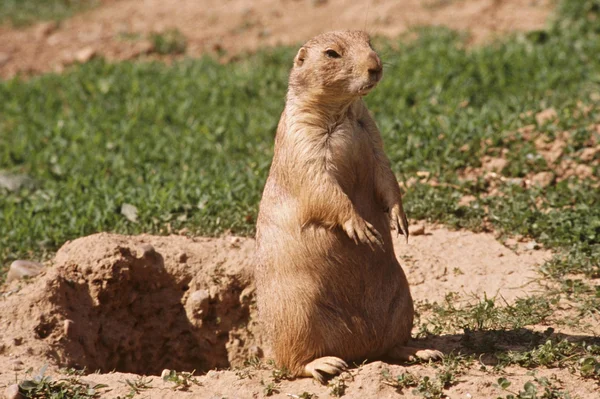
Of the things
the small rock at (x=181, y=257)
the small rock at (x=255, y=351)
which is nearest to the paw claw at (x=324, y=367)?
the small rock at (x=255, y=351)

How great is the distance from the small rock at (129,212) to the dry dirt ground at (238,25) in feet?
13.5

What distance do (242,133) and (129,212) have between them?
5.93ft

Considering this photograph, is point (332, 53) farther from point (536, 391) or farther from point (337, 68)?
point (536, 391)

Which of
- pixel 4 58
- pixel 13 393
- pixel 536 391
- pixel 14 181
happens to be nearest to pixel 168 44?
pixel 4 58

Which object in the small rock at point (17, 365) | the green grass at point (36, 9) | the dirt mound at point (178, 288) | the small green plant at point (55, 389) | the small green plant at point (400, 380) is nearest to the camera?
the small green plant at point (400, 380)

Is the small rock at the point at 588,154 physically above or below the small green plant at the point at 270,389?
above

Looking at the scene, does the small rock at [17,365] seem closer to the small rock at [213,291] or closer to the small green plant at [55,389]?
the small green plant at [55,389]

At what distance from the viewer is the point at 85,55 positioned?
10.2 m

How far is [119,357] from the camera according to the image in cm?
550

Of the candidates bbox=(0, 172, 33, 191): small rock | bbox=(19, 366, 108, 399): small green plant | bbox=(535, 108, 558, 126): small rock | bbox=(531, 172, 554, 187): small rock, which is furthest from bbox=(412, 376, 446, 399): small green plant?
bbox=(0, 172, 33, 191): small rock

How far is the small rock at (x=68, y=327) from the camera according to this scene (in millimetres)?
5113

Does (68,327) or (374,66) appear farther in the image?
(68,327)

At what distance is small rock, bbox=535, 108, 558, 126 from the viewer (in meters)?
6.92

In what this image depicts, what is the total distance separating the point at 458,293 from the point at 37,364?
7.79ft
